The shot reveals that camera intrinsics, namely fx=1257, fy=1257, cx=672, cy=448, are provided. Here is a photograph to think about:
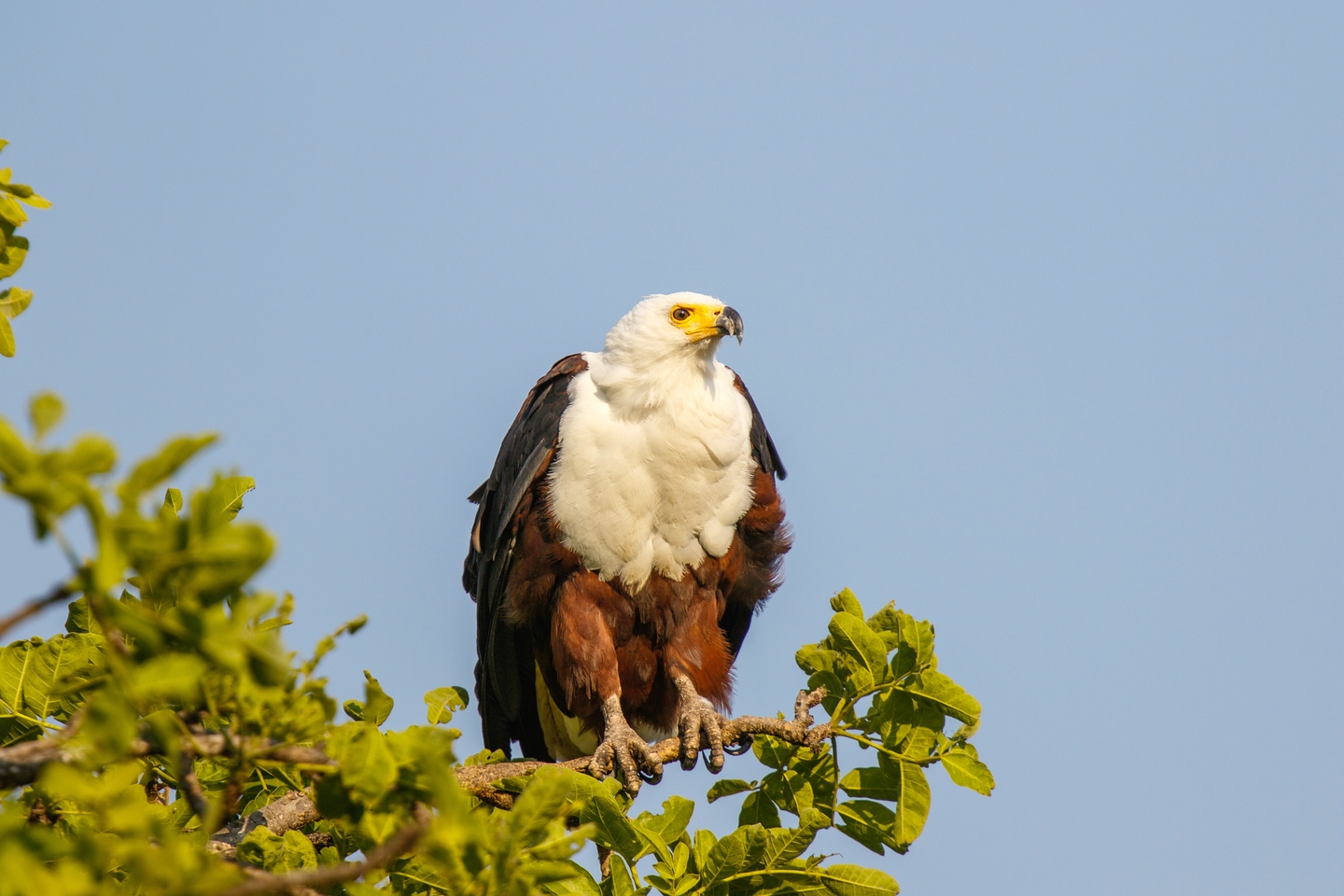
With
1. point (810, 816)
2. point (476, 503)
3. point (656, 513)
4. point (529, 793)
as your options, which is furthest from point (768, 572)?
point (529, 793)

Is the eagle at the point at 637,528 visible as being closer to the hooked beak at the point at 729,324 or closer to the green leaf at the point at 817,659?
the hooked beak at the point at 729,324

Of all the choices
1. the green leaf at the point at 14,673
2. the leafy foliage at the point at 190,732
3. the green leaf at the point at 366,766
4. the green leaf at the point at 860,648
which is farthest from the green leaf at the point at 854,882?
the green leaf at the point at 14,673

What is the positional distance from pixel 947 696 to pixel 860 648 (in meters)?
0.28

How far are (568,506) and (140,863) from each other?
429 centimetres

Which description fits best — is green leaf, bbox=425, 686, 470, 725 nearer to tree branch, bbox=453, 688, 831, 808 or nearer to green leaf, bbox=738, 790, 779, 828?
tree branch, bbox=453, 688, 831, 808

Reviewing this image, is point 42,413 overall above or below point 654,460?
below

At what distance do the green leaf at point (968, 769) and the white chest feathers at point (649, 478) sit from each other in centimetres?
227

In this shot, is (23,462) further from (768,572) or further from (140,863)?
(768,572)

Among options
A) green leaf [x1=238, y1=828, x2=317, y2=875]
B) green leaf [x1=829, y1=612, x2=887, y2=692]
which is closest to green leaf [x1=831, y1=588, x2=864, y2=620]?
green leaf [x1=829, y1=612, x2=887, y2=692]

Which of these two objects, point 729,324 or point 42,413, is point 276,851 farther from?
point 729,324

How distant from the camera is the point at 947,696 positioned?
11.9ft

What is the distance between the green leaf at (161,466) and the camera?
1.42m

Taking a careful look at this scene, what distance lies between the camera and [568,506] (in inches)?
225

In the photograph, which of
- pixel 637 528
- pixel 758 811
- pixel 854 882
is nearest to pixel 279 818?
pixel 758 811
